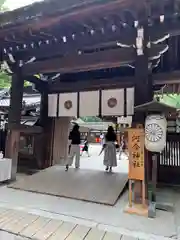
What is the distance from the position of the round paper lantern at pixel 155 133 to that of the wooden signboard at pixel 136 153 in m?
0.22

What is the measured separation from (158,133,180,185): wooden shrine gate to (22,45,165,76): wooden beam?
9.43 ft

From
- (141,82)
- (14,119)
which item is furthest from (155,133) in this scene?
(14,119)

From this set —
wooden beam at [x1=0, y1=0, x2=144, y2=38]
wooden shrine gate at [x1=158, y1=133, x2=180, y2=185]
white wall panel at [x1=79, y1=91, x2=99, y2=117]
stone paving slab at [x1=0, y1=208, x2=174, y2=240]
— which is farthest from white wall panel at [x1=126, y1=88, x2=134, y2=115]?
stone paving slab at [x1=0, y1=208, x2=174, y2=240]

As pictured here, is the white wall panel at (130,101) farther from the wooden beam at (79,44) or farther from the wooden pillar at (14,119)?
the wooden pillar at (14,119)

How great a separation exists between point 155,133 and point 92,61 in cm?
228

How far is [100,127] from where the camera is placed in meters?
29.1

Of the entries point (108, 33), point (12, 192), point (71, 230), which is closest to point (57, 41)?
point (108, 33)

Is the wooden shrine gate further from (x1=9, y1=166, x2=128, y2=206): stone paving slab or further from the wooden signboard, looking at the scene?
the wooden signboard

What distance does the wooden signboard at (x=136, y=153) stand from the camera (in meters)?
3.99

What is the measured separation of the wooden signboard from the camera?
3993 mm

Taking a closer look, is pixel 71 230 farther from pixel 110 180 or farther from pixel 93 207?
pixel 110 180

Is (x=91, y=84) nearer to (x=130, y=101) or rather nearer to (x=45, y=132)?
Answer: (x=130, y=101)

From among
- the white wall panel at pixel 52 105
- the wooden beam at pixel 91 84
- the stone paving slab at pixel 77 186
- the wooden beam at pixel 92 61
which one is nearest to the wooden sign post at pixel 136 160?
the stone paving slab at pixel 77 186

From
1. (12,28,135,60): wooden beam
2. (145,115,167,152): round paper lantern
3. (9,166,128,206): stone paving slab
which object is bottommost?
(9,166,128,206): stone paving slab
